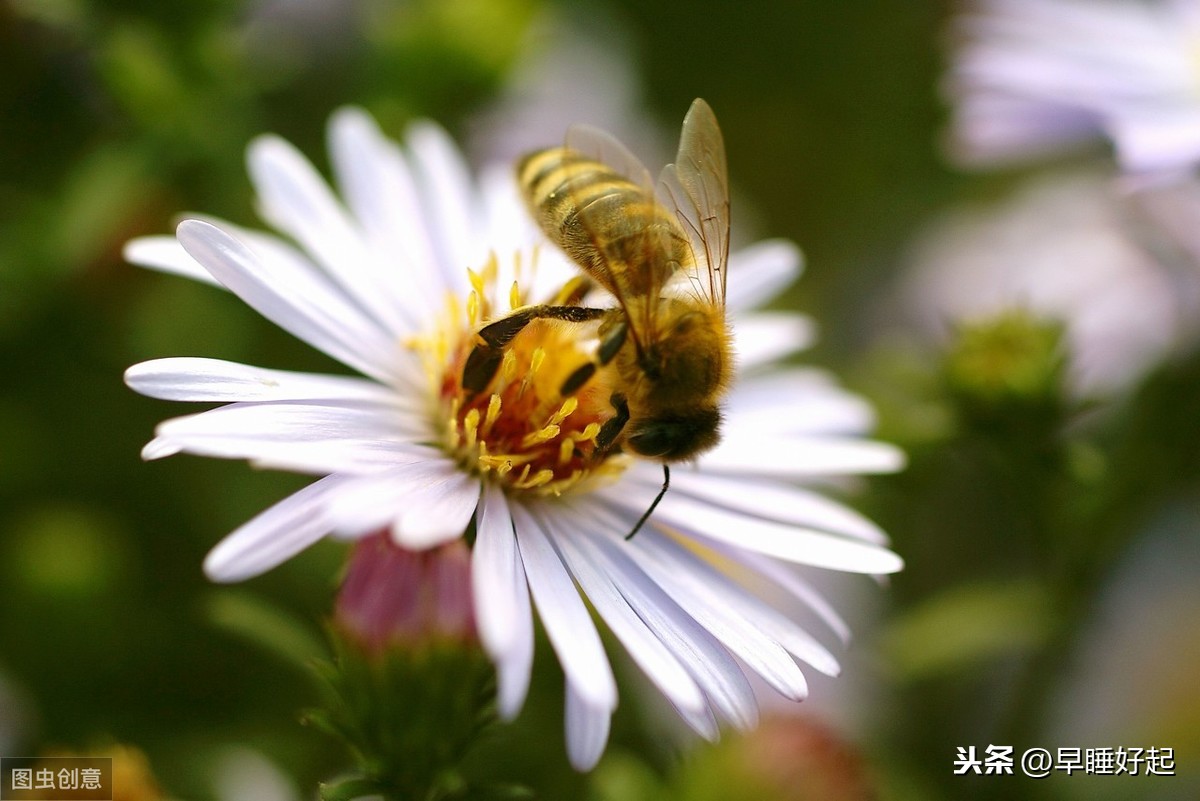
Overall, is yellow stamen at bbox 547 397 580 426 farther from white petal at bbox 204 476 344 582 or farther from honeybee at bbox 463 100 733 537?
white petal at bbox 204 476 344 582

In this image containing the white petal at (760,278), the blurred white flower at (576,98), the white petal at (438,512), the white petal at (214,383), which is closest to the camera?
the white petal at (438,512)

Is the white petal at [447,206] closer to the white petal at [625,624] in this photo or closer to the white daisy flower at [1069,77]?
the white petal at [625,624]

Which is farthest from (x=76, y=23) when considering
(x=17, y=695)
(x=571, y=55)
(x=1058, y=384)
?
(x=1058, y=384)

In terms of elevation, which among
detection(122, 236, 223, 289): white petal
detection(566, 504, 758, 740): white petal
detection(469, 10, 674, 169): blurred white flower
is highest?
detection(469, 10, 674, 169): blurred white flower

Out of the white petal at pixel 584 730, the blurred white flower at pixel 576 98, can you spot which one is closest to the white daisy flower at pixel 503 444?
the white petal at pixel 584 730

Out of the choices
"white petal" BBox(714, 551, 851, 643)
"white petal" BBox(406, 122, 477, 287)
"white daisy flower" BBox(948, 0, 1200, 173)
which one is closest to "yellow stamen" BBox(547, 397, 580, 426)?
"white petal" BBox(714, 551, 851, 643)

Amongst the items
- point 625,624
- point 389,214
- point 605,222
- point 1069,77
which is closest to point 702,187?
point 605,222
